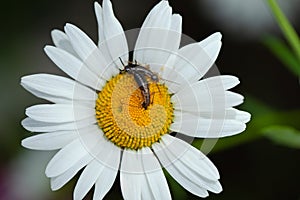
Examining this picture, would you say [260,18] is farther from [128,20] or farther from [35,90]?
[35,90]

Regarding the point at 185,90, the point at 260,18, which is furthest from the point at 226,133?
the point at 260,18

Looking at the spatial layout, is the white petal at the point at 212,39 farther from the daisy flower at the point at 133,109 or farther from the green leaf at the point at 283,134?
the green leaf at the point at 283,134

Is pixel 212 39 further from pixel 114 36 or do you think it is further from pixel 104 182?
pixel 104 182

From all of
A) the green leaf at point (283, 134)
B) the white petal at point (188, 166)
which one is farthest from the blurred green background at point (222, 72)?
the white petal at point (188, 166)

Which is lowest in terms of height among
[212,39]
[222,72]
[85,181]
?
[222,72]

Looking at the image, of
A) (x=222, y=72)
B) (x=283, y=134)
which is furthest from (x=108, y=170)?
(x=222, y=72)

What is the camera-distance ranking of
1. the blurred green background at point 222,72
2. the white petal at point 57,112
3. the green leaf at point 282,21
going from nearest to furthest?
the white petal at point 57,112, the green leaf at point 282,21, the blurred green background at point 222,72
